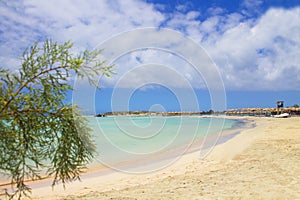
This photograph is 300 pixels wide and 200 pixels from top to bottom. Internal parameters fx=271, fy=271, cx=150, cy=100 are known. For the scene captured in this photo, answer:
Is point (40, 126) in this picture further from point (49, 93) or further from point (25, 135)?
point (49, 93)

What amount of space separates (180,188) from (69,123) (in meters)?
3.79

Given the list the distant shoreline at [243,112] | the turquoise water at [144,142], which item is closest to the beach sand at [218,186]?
the turquoise water at [144,142]

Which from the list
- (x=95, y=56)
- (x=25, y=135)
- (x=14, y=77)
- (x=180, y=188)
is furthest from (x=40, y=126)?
(x=180, y=188)

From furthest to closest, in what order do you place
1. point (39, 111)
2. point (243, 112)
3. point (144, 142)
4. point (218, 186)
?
point (243, 112), point (144, 142), point (218, 186), point (39, 111)

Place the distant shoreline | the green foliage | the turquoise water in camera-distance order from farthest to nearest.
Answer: the distant shoreline, the turquoise water, the green foliage

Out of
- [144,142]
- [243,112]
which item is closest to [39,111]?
[144,142]

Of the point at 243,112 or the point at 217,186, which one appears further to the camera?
the point at 243,112

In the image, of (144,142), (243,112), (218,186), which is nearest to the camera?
(218,186)

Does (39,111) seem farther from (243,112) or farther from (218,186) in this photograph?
(243,112)

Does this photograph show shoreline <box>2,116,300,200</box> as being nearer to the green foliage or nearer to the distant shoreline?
the green foliage

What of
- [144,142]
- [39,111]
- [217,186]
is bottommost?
[144,142]

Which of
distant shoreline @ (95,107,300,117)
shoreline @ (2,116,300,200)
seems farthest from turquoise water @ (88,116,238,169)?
distant shoreline @ (95,107,300,117)

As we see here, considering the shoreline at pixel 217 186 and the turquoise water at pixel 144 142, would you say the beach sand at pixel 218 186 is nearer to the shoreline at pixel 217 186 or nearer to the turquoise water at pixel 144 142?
the shoreline at pixel 217 186

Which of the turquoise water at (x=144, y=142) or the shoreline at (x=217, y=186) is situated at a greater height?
the shoreline at (x=217, y=186)
